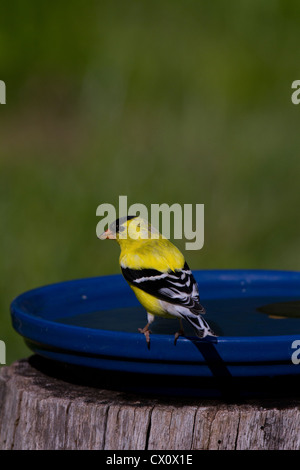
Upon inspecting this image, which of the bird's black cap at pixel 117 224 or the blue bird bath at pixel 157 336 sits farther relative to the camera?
the bird's black cap at pixel 117 224

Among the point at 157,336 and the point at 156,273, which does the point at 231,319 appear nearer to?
the point at 156,273

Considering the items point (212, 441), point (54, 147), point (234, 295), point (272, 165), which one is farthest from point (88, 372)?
point (54, 147)

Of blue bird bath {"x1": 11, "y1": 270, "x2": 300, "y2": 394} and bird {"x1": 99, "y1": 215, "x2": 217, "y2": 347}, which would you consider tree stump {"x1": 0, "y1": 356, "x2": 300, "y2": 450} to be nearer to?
blue bird bath {"x1": 11, "y1": 270, "x2": 300, "y2": 394}

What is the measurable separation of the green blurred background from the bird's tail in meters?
2.52

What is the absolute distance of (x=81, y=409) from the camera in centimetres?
277

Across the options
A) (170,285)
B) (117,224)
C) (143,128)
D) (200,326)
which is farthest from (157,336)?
(143,128)

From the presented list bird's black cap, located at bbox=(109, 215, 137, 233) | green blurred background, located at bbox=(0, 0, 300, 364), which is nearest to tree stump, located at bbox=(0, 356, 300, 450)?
bird's black cap, located at bbox=(109, 215, 137, 233)

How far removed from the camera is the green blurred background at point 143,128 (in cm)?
633

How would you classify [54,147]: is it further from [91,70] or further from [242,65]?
[242,65]

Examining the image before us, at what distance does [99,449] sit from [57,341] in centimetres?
37

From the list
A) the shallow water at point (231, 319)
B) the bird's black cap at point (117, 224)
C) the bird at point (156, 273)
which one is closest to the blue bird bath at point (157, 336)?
the shallow water at point (231, 319)

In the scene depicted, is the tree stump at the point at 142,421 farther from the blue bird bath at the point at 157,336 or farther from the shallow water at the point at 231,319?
the shallow water at the point at 231,319

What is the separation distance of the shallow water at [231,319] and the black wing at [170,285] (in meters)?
0.26

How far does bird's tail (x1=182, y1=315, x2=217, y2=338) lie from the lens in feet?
8.68
